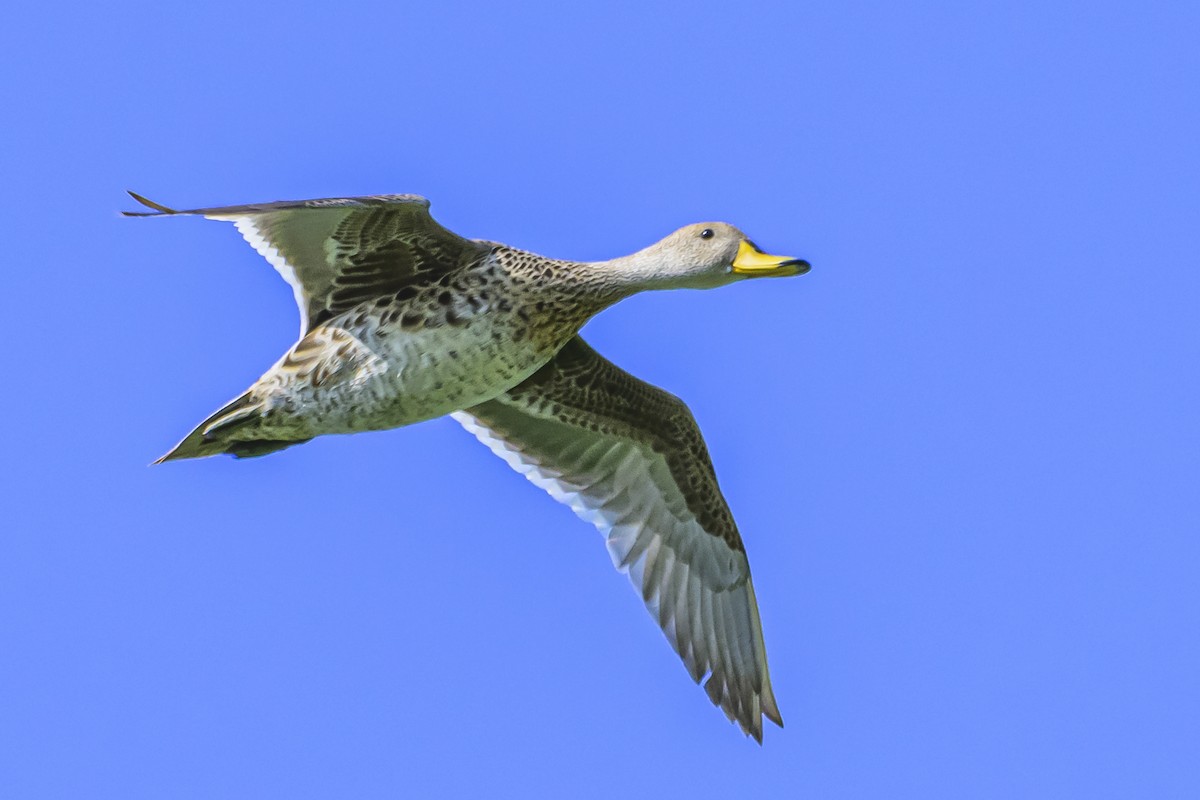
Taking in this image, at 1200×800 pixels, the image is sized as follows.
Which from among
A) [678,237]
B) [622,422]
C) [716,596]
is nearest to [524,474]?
[622,422]

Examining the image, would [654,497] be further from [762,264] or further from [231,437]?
[231,437]

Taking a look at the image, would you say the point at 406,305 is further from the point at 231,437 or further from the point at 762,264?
the point at 762,264

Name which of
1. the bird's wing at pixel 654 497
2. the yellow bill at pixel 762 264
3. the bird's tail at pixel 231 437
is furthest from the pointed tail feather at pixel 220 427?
the yellow bill at pixel 762 264

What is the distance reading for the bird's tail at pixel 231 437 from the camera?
33.8 ft

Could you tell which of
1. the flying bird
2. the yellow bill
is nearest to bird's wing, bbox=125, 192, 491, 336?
the flying bird

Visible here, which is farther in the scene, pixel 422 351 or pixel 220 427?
pixel 220 427

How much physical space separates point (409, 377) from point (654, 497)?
8.94 feet

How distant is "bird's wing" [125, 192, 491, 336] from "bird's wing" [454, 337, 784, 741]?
Result: 160cm

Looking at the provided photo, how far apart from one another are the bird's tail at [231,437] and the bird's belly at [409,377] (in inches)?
7.3

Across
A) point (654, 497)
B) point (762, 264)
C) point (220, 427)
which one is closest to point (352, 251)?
point (220, 427)

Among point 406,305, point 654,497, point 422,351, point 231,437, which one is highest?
point 406,305

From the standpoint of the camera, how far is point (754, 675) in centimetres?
1197

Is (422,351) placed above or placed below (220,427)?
above

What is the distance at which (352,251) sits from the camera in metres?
10.4
